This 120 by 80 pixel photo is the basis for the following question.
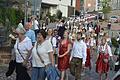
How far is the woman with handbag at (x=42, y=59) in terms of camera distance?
8750mm

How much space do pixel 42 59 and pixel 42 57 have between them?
48 millimetres

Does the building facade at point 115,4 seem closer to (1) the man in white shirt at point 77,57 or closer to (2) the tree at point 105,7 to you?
(2) the tree at point 105,7

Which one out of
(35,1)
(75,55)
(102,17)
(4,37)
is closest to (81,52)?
(75,55)

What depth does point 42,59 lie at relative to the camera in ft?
28.8

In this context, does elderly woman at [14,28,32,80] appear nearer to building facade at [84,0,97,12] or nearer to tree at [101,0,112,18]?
tree at [101,0,112,18]

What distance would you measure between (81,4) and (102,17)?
28054 mm

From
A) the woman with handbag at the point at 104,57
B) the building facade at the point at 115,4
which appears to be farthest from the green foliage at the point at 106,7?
the woman with handbag at the point at 104,57

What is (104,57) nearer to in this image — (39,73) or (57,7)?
(39,73)

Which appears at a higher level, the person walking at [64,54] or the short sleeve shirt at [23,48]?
the short sleeve shirt at [23,48]

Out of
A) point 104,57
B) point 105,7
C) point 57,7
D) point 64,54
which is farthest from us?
point 105,7

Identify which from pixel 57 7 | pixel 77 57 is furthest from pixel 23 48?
pixel 57 7

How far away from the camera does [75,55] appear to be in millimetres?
12219

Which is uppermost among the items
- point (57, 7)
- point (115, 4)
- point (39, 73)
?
point (39, 73)

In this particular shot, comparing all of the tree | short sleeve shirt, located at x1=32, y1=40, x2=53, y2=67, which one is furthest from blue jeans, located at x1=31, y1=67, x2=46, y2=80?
the tree
